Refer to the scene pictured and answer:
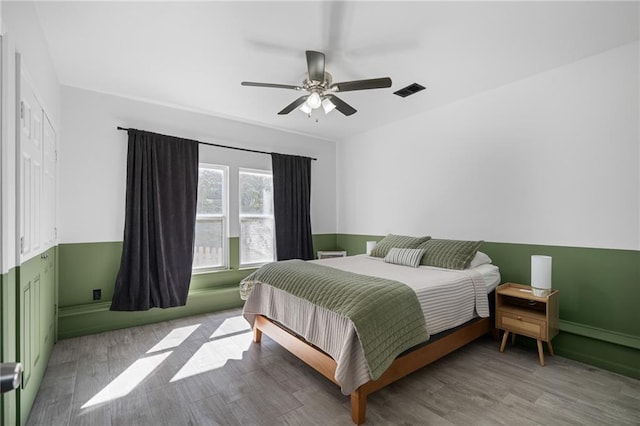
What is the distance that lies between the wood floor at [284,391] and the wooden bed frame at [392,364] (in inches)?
5.5

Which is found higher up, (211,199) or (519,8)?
(519,8)

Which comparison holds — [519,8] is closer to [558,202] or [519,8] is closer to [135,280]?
[558,202]

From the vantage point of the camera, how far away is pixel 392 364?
2.05 metres

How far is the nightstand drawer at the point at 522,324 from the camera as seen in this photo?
2.51 meters

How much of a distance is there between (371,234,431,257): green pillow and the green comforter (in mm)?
1305

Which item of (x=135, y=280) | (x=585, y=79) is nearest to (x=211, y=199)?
(x=135, y=280)

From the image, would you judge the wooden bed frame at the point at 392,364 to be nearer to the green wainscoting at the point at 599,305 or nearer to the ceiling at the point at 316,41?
the green wainscoting at the point at 599,305

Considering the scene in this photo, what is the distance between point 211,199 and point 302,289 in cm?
240

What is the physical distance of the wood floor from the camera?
1.89m

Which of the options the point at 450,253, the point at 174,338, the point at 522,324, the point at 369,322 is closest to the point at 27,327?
the point at 174,338

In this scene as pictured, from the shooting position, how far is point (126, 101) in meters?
3.53

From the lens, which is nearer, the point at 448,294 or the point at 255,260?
the point at 448,294

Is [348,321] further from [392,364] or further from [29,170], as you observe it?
[29,170]

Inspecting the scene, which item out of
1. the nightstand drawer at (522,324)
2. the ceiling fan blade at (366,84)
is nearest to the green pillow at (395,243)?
the nightstand drawer at (522,324)
